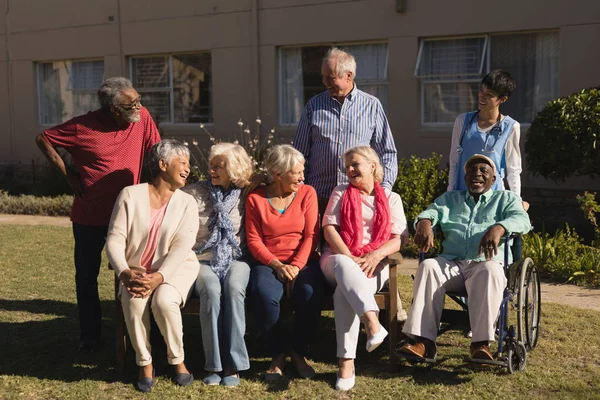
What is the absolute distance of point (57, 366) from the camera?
5.14 metres

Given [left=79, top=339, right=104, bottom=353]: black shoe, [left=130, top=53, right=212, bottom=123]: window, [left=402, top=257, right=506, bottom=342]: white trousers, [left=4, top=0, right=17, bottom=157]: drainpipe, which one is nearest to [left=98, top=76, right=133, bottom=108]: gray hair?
[left=79, top=339, right=104, bottom=353]: black shoe

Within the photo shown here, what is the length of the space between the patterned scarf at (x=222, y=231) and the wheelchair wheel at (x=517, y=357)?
6.02ft

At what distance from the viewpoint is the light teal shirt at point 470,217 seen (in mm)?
5074

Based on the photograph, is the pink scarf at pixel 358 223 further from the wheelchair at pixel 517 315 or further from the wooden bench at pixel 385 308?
the wheelchair at pixel 517 315

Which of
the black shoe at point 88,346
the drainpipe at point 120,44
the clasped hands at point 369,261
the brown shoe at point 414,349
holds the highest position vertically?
the drainpipe at point 120,44

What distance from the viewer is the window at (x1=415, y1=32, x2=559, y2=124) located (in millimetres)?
10398

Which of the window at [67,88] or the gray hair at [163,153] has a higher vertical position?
the window at [67,88]

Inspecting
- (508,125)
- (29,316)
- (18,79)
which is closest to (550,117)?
(508,125)

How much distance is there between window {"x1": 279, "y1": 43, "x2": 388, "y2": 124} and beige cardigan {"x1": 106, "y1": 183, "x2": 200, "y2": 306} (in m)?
7.03

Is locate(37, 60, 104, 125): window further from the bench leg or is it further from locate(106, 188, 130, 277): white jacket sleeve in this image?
the bench leg

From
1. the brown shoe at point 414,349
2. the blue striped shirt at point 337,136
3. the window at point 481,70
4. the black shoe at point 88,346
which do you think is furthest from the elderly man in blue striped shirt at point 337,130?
the window at point 481,70

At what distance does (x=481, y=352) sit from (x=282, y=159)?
1.72 metres

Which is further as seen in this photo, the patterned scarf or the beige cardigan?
the patterned scarf

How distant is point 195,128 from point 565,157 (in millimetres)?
6730
